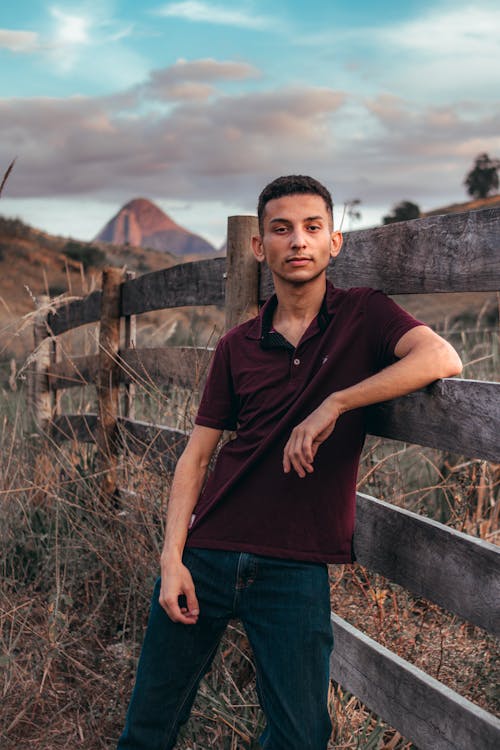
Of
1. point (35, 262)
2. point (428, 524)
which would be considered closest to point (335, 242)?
point (428, 524)

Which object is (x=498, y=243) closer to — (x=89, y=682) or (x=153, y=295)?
(x=89, y=682)

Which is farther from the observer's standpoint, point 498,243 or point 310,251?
point 310,251

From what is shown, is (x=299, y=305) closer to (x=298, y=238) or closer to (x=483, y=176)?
(x=298, y=238)

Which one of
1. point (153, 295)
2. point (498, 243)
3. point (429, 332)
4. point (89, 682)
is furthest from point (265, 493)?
point (153, 295)

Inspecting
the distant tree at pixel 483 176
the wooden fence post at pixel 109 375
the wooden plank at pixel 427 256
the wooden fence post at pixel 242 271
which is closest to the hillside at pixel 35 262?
the wooden fence post at pixel 109 375

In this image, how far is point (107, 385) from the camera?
17.8ft

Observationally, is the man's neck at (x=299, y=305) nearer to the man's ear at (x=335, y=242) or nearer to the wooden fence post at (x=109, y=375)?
the man's ear at (x=335, y=242)

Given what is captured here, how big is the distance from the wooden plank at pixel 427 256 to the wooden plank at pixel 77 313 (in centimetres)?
297

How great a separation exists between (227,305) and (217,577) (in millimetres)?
1578

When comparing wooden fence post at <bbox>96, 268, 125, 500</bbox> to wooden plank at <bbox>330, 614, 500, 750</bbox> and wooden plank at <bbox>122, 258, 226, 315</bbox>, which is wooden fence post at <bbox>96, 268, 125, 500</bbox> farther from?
wooden plank at <bbox>330, 614, 500, 750</bbox>

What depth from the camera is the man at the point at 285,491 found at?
2217 millimetres

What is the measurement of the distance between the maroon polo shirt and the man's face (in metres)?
0.12

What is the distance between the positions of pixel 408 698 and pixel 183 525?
85cm

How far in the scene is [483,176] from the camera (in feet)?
219
